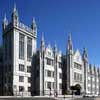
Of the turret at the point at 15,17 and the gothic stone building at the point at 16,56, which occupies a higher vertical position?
the turret at the point at 15,17

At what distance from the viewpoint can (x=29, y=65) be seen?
199ft

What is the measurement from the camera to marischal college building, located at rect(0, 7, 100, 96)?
5616 centimetres

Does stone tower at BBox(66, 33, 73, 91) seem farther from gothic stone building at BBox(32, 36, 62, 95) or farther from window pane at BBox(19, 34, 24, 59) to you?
window pane at BBox(19, 34, 24, 59)

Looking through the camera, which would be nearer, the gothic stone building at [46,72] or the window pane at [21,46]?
the window pane at [21,46]

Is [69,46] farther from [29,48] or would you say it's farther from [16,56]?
[16,56]

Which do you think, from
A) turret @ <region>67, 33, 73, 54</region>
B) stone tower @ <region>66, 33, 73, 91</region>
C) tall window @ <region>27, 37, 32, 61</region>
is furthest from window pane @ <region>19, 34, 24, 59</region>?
turret @ <region>67, 33, 73, 54</region>

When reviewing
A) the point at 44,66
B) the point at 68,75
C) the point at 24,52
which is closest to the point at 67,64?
the point at 68,75

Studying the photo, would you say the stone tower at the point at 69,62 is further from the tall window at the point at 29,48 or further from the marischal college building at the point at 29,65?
the tall window at the point at 29,48

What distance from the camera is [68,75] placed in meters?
70.3

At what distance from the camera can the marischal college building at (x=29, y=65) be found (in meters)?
56.2

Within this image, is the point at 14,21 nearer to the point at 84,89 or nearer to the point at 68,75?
the point at 68,75

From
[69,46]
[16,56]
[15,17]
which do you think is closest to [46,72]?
[16,56]

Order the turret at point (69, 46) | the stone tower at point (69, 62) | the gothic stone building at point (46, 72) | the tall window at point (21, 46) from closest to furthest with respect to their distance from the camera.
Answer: the tall window at point (21, 46), the gothic stone building at point (46, 72), the stone tower at point (69, 62), the turret at point (69, 46)

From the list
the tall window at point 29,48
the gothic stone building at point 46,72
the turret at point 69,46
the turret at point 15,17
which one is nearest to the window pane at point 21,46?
the tall window at point 29,48
